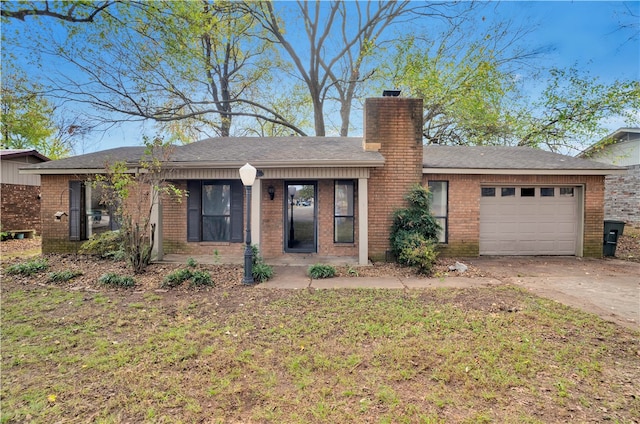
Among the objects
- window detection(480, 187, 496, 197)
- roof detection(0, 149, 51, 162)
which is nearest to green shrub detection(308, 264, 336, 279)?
window detection(480, 187, 496, 197)

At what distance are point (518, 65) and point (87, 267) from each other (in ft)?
71.9

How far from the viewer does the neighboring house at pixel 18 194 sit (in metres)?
11.9

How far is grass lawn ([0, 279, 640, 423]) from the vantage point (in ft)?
7.98

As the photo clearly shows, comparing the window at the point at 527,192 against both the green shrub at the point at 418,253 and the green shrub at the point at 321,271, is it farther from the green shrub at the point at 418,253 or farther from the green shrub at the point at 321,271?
the green shrub at the point at 321,271

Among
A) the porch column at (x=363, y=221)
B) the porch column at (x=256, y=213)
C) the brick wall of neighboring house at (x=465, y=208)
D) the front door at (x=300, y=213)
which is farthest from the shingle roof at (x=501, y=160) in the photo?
the porch column at (x=256, y=213)

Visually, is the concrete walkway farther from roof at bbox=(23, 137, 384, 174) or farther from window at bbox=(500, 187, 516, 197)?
window at bbox=(500, 187, 516, 197)

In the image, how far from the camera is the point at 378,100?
802 centimetres

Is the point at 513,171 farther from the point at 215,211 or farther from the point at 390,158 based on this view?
the point at 215,211

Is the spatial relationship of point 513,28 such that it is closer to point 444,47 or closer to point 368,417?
point 444,47

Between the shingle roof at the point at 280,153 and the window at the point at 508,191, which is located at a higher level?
the shingle roof at the point at 280,153

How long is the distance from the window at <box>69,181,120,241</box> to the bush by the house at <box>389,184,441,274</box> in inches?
334

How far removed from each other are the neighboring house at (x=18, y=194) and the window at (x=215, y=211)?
9.49m

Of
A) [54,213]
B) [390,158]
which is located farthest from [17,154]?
[390,158]

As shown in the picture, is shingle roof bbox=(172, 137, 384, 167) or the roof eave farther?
the roof eave
